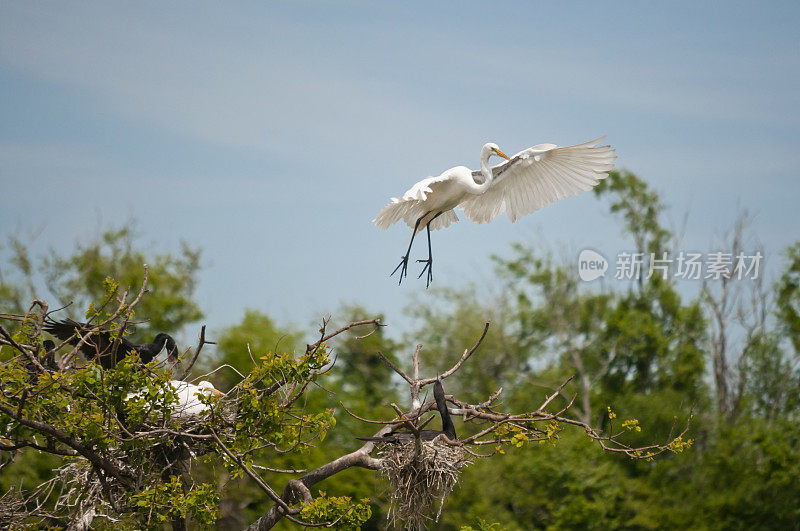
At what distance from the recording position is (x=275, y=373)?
4707 mm

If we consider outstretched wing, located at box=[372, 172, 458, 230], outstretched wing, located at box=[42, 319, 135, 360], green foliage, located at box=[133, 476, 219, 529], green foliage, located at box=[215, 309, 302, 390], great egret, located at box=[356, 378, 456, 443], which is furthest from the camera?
green foliage, located at box=[215, 309, 302, 390]

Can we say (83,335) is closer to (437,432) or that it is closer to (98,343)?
(98,343)

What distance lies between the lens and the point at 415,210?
21.6ft

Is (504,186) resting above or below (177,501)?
above

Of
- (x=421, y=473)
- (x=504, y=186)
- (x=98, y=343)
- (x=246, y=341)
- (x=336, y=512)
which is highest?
(x=504, y=186)

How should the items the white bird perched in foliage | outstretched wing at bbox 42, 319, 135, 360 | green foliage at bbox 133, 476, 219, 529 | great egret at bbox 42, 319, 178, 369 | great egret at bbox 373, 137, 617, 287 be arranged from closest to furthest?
green foliage at bbox 133, 476, 219, 529 → great egret at bbox 42, 319, 178, 369 → outstretched wing at bbox 42, 319, 135, 360 → the white bird perched in foliage → great egret at bbox 373, 137, 617, 287

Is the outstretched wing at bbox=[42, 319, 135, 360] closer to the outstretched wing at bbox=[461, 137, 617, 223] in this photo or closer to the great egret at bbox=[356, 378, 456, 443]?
the great egret at bbox=[356, 378, 456, 443]

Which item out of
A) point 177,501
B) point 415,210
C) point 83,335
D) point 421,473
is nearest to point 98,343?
point 83,335

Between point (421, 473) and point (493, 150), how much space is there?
9.72 ft

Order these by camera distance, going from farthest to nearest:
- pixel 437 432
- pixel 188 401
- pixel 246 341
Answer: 1. pixel 246 341
2. pixel 188 401
3. pixel 437 432

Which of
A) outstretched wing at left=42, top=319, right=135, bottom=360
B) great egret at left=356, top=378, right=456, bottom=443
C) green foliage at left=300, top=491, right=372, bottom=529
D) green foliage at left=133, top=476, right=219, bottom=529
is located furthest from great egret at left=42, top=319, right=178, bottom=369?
great egret at left=356, top=378, right=456, bottom=443

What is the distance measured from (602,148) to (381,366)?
1708 cm

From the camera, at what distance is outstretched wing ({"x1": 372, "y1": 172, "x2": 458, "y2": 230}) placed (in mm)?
5773

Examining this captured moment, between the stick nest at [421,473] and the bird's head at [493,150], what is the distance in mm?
2745
